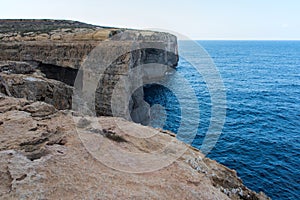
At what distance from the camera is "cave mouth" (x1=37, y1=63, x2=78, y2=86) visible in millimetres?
47344

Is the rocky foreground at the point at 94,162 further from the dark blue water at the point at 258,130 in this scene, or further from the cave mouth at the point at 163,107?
the cave mouth at the point at 163,107

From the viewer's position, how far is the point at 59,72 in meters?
47.9

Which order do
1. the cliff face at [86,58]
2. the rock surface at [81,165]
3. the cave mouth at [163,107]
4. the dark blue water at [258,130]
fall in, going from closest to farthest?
the rock surface at [81,165], the dark blue water at [258,130], the cliff face at [86,58], the cave mouth at [163,107]

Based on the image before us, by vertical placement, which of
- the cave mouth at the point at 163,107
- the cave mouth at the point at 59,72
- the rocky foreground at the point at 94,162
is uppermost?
the rocky foreground at the point at 94,162

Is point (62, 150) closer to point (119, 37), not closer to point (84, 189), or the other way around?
→ point (84, 189)

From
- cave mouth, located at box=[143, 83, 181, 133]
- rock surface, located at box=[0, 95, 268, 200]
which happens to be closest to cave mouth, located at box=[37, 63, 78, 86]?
cave mouth, located at box=[143, 83, 181, 133]

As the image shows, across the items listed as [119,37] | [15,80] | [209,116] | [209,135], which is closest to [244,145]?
[209,135]

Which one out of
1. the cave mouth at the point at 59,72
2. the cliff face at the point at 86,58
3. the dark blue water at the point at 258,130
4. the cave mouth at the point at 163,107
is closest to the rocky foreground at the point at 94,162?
the dark blue water at the point at 258,130

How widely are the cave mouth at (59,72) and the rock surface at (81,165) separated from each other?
31.4m

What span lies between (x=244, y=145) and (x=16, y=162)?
3099cm

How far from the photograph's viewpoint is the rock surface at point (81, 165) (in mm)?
10062

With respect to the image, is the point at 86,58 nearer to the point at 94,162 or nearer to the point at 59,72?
the point at 59,72

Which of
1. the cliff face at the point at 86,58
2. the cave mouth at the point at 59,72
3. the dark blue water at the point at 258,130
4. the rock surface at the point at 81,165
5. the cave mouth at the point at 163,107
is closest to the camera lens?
the rock surface at the point at 81,165

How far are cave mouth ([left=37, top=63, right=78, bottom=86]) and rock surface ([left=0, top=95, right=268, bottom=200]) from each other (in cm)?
3136
